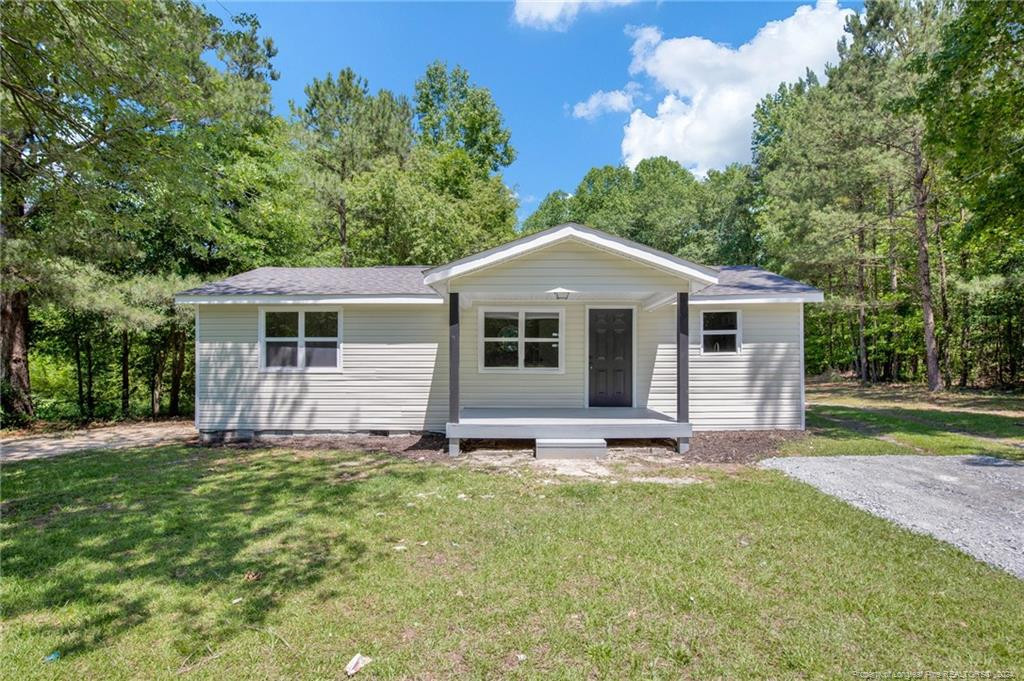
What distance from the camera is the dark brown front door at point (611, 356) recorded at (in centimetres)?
959

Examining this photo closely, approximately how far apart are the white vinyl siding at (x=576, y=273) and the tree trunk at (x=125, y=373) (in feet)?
37.9

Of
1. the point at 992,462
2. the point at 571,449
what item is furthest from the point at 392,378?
the point at 992,462

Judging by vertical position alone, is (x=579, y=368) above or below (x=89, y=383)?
above

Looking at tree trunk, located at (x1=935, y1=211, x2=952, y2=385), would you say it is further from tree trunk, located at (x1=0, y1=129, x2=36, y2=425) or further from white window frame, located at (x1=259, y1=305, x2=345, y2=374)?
tree trunk, located at (x1=0, y1=129, x2=36, y2=425)

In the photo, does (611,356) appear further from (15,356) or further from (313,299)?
(15,356)

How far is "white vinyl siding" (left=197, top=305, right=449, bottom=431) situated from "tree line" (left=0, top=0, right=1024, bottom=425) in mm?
2109

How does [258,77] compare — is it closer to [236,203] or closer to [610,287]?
[236,203]

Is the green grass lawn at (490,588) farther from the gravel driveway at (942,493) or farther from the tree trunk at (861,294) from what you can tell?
the tree trunk at (861,294)

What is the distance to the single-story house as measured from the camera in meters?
9.02

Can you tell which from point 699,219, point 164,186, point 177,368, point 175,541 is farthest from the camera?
point 699,219

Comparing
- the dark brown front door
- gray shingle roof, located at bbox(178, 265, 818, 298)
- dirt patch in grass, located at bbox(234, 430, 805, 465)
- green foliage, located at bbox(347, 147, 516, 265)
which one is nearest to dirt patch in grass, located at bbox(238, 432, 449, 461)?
dirt patch in grass, located at bbox(234, 430, 805, 465)

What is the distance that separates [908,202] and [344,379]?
19.9m

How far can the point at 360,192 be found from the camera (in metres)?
18.2

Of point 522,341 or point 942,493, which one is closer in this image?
point 942,493
